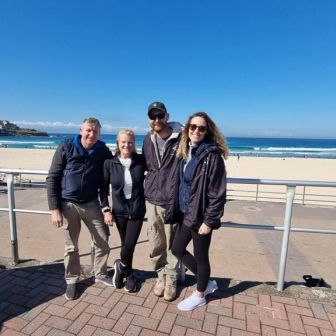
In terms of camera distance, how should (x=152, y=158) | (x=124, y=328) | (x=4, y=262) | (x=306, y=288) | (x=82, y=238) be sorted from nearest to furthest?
(x=124, y=328), (x=152, y=158), (x=306, y=288), (x=4, y=262), (x=82, y=238)

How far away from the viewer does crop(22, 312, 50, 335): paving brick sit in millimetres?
2248

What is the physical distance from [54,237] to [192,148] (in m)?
4.40

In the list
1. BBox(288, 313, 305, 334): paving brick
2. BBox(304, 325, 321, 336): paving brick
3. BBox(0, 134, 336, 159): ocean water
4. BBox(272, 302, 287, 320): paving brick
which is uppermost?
BBox(304, 325, 321, 336): paving brick

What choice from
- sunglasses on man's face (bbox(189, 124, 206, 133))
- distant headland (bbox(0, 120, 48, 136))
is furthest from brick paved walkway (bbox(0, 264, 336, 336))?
distant headland (bbox(0, 120, 48, 136))

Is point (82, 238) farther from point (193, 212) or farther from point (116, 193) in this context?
point (193, 212)

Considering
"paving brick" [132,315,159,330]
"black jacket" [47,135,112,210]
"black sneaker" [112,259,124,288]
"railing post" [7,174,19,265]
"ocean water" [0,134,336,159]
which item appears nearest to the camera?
"paving brick" [132,315,159,330]

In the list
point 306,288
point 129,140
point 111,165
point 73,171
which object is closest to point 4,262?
point 73,171

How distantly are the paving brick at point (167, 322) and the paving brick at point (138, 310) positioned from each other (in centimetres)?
15

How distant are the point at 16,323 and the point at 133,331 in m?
0.99

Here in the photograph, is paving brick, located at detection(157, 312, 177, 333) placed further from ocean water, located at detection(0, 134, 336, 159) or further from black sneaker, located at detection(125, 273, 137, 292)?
ocean water, located at detection(0, 134, 336, 159)

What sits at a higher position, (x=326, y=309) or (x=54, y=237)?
(x=326, y=309)

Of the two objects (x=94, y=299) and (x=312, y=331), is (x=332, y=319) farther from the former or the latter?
(x=94, y=299)

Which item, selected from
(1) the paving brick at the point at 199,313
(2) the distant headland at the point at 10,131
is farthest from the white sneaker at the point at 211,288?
(2) the distant headland at the point at 10,131

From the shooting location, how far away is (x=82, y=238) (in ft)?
18.5
